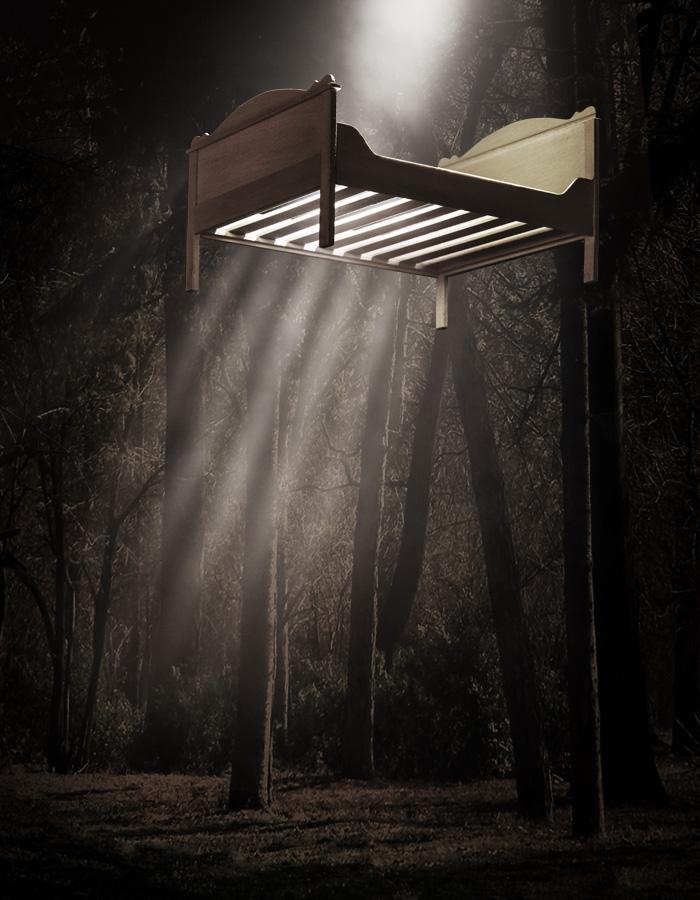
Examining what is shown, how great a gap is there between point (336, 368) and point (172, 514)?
2.75 metres

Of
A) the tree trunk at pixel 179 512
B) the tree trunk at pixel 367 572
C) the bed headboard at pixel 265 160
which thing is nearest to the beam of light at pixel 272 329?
the tree trunk at pixel 367 572

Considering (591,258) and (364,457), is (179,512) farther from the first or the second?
(591,258)

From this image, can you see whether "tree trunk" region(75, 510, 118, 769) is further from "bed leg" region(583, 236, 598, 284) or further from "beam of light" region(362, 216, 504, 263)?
"bed leg" region(583, 236, 598, 284)

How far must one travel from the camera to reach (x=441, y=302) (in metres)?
4.00

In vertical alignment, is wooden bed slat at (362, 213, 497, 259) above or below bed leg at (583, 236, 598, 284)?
above

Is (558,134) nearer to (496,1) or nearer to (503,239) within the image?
(503,239)

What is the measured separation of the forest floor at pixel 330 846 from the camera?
6914 millimetres

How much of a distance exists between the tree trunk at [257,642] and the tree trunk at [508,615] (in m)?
1.57

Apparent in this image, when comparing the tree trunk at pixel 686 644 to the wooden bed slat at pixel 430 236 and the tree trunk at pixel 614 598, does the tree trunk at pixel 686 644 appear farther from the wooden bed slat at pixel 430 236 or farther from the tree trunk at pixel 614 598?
the wooden bed slat at pixel 430 236

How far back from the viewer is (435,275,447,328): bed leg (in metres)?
3.96

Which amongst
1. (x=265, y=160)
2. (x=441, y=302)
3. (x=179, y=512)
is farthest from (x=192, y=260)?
(x=179, y=512)

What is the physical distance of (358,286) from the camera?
40.8ft

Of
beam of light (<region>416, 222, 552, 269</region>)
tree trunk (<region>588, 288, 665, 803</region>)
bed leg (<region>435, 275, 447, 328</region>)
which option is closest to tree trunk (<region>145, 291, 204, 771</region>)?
tree trunk (<region>588, 288, 665, 803</region>)

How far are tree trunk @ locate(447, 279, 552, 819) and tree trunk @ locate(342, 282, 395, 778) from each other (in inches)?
87.0
